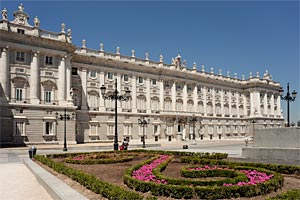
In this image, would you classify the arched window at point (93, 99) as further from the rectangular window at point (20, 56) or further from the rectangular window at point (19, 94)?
the rectangular window at point (20, 56)

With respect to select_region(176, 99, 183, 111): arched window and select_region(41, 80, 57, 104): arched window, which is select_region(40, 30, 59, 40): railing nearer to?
select_region(41, 80, 57, 104): arched window

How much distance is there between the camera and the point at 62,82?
39969 millimetres

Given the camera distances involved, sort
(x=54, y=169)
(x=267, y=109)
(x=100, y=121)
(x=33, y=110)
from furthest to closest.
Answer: (x=267, y=109)
(x=100, y=121)
(x=33, y=110)
(x=54, y=169)

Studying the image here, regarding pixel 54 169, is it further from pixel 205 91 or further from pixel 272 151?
pixel 205 91

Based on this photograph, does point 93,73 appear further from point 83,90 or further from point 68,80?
point 68,80

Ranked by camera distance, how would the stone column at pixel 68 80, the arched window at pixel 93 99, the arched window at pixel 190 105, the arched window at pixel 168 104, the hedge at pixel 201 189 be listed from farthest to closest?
the arched window at pixel 190 105
the arched window at pixel 168 104
the arched window at pixel 93 99
the stone column at pixel 68 80
the hedge at pixel 201 189

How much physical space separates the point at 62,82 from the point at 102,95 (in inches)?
594

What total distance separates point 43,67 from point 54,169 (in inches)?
1117

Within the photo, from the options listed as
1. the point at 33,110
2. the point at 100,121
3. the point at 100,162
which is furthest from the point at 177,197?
the point at 100,121

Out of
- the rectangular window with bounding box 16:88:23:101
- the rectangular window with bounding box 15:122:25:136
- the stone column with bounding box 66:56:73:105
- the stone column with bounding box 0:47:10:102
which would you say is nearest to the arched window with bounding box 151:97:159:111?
the stone column with bounding box 66:56:73:105

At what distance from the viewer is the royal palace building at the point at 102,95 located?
36.2 m

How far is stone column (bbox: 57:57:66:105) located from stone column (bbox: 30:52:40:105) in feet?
9.34

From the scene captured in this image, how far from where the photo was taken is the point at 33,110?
36.8 m

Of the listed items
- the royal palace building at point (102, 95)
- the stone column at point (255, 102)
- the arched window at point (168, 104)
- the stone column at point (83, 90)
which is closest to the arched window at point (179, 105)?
the royal palace building at point (102, 95)
